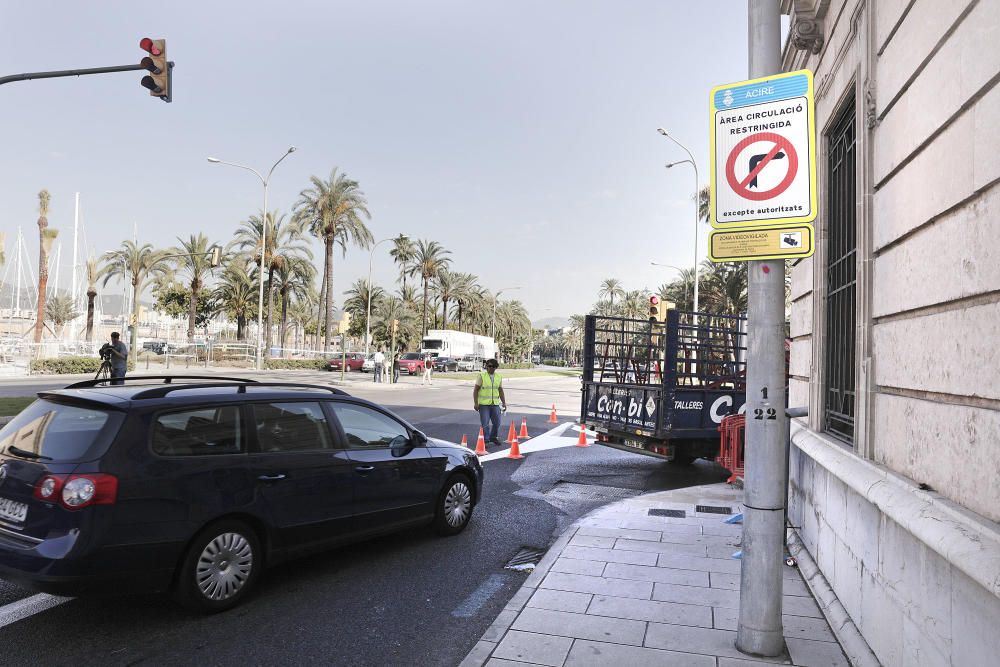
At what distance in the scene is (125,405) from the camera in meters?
4.39

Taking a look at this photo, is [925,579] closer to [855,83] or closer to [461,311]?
[855,83]

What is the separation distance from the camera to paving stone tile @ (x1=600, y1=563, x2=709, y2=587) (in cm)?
530

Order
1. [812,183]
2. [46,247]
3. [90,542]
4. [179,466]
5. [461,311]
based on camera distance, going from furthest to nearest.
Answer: [461,311] < [46,247] < [179,466] < [90,542] < [812,183]

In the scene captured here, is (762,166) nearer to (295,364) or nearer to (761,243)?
Result: (761,243)

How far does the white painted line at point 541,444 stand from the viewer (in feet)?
39.1

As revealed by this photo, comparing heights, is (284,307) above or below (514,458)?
above

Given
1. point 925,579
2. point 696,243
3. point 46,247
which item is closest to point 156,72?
point 925,579

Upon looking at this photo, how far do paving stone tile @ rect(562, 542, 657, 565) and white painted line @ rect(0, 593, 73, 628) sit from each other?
150 inches

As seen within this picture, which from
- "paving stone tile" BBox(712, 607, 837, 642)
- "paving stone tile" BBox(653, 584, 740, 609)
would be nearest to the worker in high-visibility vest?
"paving stone tile" BBox(653, 584, 740, 609)

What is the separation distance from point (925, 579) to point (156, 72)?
526 inches

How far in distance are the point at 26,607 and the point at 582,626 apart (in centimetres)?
361

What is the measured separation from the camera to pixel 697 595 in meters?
4.96

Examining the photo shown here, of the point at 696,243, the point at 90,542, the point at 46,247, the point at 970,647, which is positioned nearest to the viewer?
the point at 970,647

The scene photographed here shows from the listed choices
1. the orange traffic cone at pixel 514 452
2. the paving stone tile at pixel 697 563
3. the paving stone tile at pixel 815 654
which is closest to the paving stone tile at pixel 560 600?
the paving stone tile at pixel 697 563
